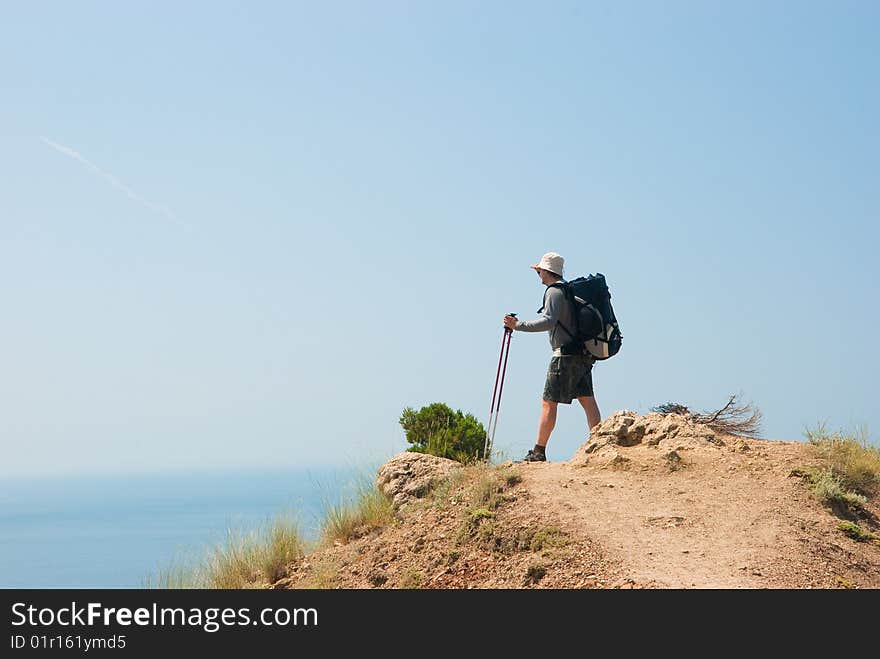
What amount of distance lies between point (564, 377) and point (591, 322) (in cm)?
81

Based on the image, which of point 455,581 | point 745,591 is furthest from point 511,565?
point 745,591

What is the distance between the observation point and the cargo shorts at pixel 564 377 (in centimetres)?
1171

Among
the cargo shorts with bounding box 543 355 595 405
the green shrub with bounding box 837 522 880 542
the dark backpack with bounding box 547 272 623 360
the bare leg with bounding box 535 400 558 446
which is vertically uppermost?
the dark backpack with bounding box 547 272 623 360

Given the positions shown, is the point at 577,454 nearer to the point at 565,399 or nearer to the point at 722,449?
the point at 565,399

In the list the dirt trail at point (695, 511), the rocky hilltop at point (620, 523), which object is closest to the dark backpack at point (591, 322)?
the rocky hilltop at point (620, 523)

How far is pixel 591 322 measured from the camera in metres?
11.8

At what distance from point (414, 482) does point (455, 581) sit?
2.84m

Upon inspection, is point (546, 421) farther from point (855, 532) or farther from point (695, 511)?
point (855, 532)

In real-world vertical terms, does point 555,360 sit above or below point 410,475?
above

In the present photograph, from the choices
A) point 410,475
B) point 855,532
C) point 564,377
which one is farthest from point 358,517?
point 855,532

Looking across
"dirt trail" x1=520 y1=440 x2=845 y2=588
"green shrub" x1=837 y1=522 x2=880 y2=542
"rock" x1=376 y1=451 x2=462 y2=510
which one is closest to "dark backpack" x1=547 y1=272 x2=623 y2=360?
"dirt trail" x1=520 y1=440 x2=845 y2=588

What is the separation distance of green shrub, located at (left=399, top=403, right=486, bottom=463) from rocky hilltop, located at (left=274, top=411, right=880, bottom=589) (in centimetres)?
112

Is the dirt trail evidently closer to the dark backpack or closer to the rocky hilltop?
the rocky hilltop

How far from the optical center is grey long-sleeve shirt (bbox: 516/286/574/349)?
11781 millimetres
